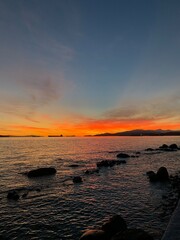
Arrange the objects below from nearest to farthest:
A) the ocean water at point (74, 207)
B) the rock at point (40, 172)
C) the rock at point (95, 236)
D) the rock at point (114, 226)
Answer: the rock at point (95, 236), the rock at point (114, 226), the ocean water at point (74, 207), the rock at point (40, 172)

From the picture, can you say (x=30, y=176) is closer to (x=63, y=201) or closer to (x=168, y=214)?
(x=63, y=201)

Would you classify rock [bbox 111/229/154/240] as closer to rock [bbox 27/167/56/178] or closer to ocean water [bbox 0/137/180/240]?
ocean water [bbox 0/137/180/240]

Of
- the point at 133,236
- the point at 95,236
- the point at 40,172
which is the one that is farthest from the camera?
the point at 40,172

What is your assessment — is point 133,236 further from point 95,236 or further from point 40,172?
point 40,172

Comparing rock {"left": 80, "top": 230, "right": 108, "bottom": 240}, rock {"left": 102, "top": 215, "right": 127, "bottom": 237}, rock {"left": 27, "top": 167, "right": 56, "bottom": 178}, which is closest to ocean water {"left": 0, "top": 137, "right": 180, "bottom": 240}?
rock {"left": 80, "top": 230, "right": 108, "bottom": 240}

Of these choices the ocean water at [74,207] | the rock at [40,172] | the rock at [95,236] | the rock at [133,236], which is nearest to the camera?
the rock at [133,236]

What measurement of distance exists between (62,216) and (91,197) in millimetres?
6119

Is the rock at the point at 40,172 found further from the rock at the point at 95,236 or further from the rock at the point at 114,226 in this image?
the rock at the point at 95,236

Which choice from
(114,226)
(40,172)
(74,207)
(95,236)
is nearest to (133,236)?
(95,236)

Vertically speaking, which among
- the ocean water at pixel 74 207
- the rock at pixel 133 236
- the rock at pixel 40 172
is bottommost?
the ocean water at pixel 74 207

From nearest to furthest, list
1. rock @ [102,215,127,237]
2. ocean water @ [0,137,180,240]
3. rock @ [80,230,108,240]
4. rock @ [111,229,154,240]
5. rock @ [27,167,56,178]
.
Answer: rock @ [111,229,154,240]
rock @ [80,230,108,240]
rock @ [102,215,127,237]
ocean water @ [0,137,180,240]
rock @ [27,167,56,178]

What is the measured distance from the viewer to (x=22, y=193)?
25.6 metres

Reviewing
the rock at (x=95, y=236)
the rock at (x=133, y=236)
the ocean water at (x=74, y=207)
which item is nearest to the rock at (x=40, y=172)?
the ocean water at (x=74, y=207)

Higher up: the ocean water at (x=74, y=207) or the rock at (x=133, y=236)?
the rock at (x=133, y=236)
